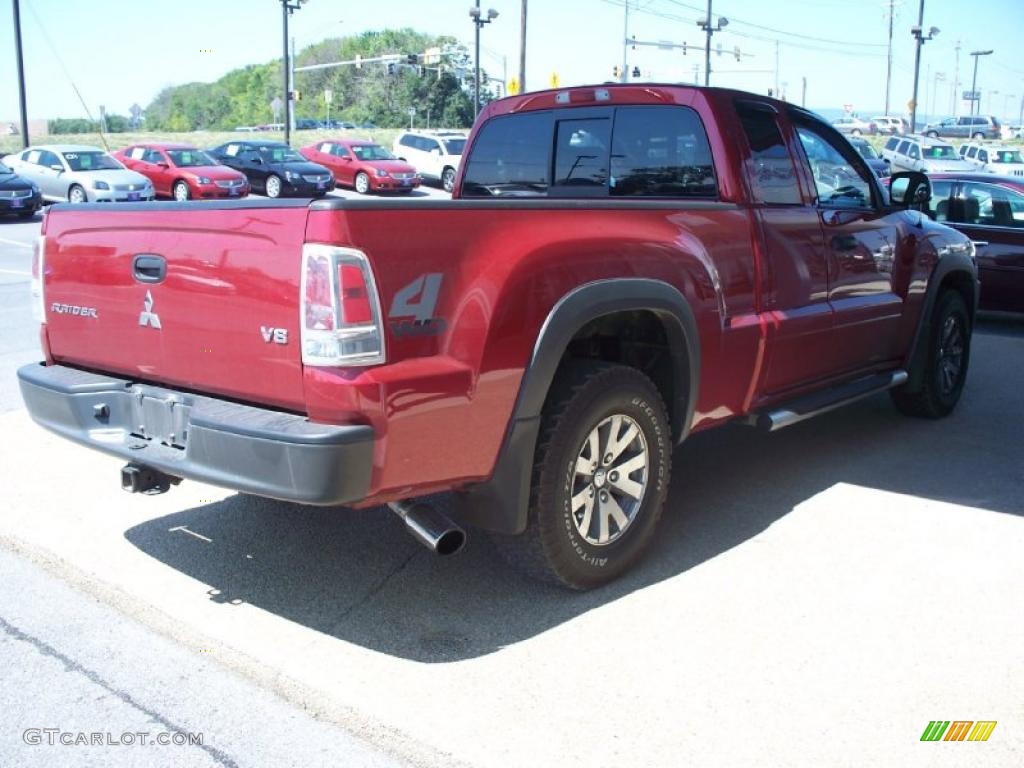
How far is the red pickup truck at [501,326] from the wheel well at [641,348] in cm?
1

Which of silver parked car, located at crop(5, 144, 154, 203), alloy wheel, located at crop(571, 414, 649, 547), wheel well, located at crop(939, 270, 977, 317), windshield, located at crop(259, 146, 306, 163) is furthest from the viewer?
windshield, located at crop(259, 146, 306, 163)

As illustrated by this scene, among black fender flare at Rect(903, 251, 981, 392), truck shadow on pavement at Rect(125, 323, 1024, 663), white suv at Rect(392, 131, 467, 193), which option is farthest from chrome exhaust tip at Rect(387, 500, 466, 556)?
white suv at Rect(392, 131, 467, 193)

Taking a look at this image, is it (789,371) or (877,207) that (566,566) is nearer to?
(789,371)

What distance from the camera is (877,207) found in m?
5.90

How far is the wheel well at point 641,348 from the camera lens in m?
4.27

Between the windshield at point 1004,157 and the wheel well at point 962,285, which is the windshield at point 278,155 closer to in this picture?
the windshield at point 1004,157

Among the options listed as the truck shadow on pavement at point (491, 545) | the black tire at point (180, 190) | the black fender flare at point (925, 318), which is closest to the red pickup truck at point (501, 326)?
the truck shadow on pavement at point (491, 545)

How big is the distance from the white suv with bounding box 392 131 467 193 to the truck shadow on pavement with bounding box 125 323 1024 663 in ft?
96.6

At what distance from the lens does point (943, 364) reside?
6.75 meters

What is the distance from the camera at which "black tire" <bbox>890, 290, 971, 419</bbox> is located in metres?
6.59

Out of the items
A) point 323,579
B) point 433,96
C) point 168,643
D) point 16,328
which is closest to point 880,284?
point 323,579

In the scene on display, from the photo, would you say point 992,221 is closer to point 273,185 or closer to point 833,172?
point 833,172

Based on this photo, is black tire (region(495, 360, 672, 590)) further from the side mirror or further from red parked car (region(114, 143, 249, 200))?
red parked car (region(114, 143, 249, 200))

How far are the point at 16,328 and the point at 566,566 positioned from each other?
7669 millimetres
